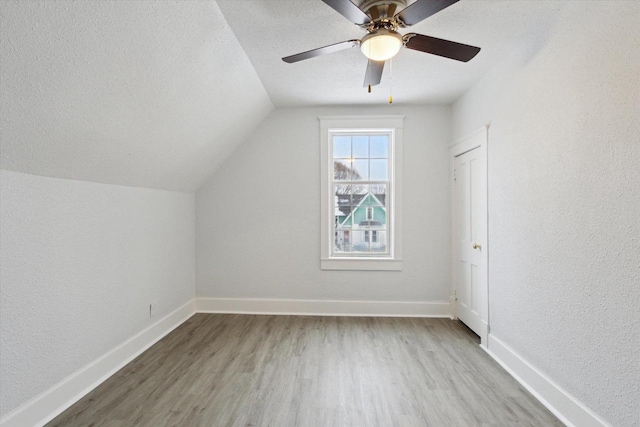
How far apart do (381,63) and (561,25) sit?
45.0 inches

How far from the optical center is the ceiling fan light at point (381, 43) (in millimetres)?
1721

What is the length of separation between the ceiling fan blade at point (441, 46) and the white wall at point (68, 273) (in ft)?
7.92

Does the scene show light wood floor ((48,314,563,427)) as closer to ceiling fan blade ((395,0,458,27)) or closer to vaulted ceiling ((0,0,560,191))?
vaulted ceiling ((0,0,560,191))

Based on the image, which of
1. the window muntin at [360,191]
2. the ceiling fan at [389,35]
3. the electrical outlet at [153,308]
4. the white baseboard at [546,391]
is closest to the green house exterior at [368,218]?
the window muntin at [360,191]

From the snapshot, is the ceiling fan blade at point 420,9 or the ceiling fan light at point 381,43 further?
the ceiling fan light at point 381,43

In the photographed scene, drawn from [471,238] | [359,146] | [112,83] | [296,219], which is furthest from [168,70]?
[471,238]

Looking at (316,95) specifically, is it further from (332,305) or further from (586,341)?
(586,341)

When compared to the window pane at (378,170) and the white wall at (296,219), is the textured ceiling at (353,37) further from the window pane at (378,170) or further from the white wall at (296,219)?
the window pane at (378,170)

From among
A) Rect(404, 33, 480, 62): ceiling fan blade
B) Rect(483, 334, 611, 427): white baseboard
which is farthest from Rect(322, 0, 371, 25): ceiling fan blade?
Rect(483, 334, 611, 427): white baseboard

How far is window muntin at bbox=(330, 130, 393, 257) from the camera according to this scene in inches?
150

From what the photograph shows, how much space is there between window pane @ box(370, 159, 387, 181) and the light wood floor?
5.89ft

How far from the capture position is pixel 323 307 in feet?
12.1

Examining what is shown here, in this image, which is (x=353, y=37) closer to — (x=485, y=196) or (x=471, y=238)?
(x=485, y=196)

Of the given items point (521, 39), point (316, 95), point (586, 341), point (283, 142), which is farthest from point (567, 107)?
point (283, 142)
